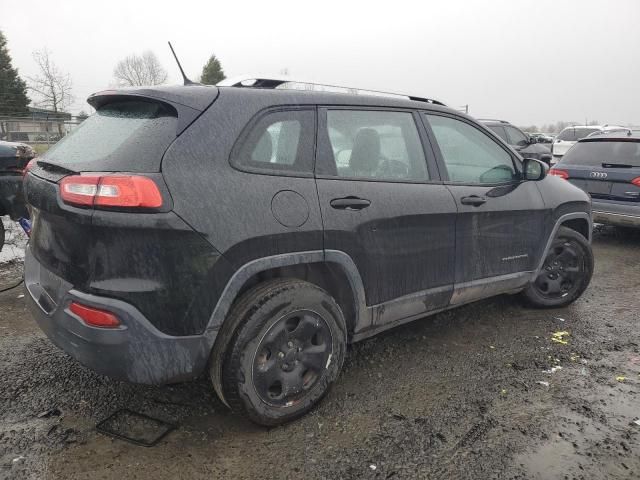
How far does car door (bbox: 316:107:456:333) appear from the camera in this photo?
270cm

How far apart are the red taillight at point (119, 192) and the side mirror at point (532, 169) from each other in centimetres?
279

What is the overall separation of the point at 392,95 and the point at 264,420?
2.10m

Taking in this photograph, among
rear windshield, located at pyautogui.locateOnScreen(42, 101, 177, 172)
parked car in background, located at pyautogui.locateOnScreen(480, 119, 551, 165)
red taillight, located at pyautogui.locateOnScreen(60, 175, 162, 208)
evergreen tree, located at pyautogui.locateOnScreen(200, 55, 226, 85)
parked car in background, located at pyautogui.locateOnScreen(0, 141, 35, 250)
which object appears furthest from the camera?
evergreen tree, located at pyautogui.locateOnScreen(200, 55, 226, 85)

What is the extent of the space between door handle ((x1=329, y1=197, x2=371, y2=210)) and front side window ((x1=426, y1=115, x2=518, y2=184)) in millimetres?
845

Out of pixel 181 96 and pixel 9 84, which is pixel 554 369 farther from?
pixel 9 84

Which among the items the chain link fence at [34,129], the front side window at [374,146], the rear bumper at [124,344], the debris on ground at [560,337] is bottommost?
the debris on ground at [560,337]

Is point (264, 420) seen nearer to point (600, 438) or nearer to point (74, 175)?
point (74, 175)

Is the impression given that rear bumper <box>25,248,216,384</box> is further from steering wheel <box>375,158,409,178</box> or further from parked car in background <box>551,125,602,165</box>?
parked car in background <box>551,125,602,165</box>

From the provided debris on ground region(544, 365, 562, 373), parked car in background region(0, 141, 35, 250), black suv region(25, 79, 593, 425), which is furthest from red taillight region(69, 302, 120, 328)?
parked car in background region(0, 141, 35, 250)

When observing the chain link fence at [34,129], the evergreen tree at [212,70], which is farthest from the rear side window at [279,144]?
the evergreen tree at [212,70]

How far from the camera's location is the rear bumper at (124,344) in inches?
84.6

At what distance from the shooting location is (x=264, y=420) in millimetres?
2512

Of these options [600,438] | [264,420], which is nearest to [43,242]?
[264,420]

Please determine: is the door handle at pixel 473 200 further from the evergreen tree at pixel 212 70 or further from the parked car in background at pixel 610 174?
the evergreen tree at pixel 212 70
